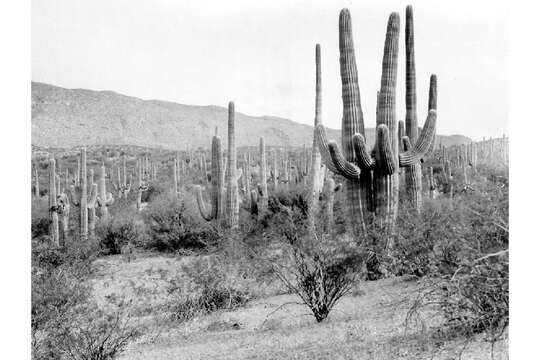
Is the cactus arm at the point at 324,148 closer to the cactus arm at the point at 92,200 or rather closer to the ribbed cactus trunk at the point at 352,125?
the ribbed cactus trunk at the point at 352,125

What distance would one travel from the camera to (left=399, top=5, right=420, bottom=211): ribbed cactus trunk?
12.1m

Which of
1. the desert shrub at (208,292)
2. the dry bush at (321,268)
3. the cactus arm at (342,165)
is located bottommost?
the desert shrub at (208,292)

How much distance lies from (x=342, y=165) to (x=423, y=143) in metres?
1.81

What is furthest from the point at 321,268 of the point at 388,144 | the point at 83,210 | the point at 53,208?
the point at 53,208

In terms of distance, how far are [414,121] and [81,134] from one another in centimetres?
2536

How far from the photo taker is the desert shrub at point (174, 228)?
17359mm

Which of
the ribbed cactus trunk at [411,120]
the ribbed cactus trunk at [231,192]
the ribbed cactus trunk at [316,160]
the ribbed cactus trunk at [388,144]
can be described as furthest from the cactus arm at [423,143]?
the ribbed cactus trunk at [231,192]

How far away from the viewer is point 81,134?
33.9 metres

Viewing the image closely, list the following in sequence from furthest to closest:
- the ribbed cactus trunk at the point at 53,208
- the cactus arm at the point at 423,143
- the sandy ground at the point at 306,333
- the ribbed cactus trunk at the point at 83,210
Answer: the ribbed cactus trunk at the point at 83,210 < the ribbed cactus trunk at the point at 53,208 < the cactus arm at the point at 423,143 < the sandy ground at the point at 306,333

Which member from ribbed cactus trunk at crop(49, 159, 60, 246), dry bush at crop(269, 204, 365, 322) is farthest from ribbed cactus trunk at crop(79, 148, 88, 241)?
dry bush at crop(269, 204, 365, 322)

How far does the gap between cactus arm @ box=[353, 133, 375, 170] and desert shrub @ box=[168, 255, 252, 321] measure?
10.2 feet

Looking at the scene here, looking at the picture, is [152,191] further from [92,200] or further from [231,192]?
[231,192]

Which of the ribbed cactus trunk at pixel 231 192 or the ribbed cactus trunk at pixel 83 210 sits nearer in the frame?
the ribbed cactus trunk at pixel 231 192

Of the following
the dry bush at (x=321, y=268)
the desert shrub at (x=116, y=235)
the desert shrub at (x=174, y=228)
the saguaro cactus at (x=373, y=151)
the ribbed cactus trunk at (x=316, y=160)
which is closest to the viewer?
the dry bush at (x=321, y=268)
